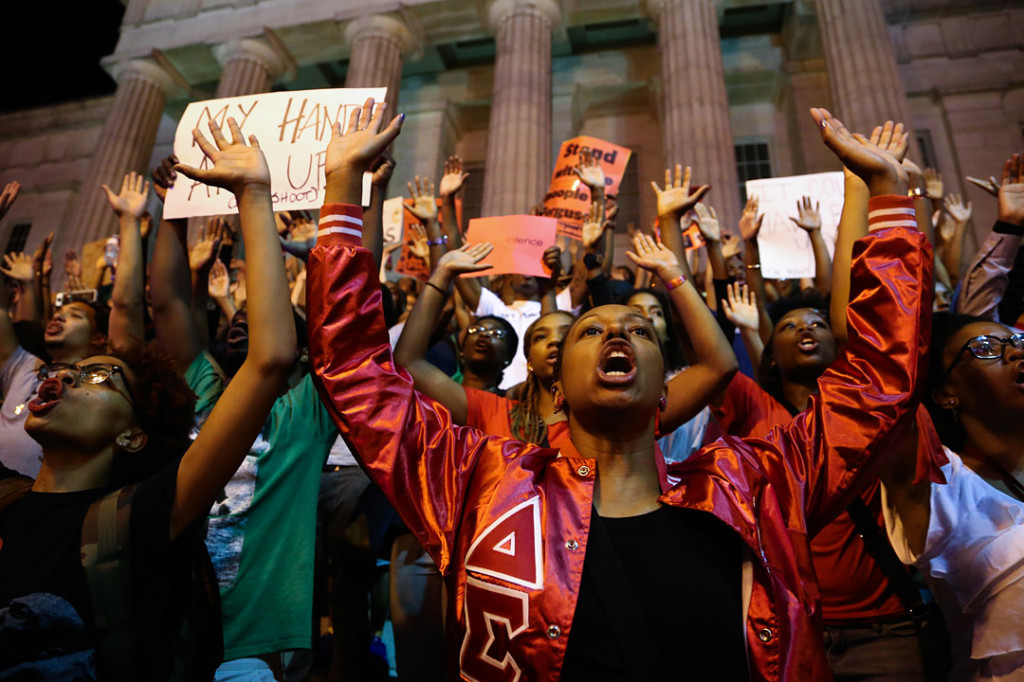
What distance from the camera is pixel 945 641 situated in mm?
2307

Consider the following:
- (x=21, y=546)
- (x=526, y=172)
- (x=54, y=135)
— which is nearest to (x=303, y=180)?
(x=21, y=546)

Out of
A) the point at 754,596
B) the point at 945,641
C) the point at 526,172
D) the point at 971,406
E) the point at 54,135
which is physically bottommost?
the point at 945,641

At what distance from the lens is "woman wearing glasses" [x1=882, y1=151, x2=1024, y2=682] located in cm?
191

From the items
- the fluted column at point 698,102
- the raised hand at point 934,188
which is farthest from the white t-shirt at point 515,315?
the fluted column at point 698,102

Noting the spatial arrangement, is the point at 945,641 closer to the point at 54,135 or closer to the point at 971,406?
the point at 971,406

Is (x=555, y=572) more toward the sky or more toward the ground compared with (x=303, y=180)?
more toward the ground

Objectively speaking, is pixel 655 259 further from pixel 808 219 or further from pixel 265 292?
pixel 808 219

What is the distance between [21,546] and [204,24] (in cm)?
1743

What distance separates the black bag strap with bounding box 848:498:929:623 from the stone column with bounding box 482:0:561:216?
927cm

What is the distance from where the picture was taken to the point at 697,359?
243 cm

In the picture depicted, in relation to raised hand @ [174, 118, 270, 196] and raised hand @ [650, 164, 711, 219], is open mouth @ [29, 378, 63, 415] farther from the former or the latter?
raised hand @ [650, 164, 711, 219]

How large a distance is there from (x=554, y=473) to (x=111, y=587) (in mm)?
1243

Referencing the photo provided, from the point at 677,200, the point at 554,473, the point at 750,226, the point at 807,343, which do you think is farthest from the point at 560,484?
the point at 750,226

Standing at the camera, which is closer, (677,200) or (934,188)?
(677,200)
